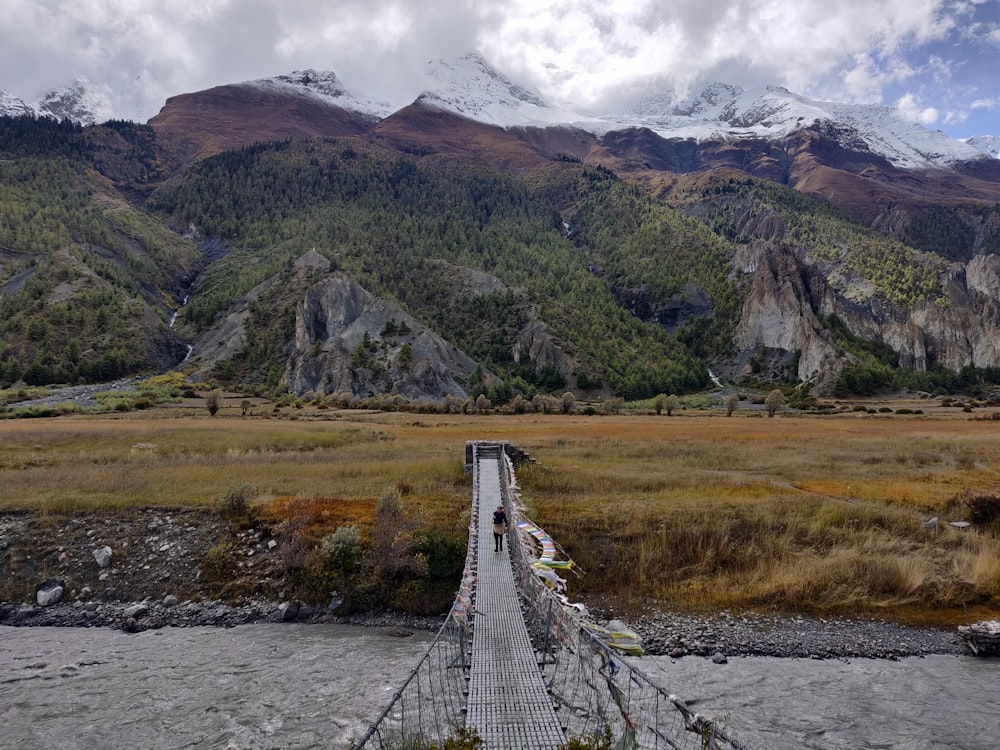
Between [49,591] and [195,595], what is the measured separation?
5.10m

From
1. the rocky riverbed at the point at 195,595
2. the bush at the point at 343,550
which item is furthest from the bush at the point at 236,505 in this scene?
the bush at the point at 343,550

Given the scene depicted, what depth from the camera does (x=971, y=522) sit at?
24.1 metres

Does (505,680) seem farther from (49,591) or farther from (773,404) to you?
(773,404)

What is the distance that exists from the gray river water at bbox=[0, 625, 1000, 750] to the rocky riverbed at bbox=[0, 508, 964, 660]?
709 millimetres

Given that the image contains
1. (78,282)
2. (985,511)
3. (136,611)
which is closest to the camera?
(136,611)

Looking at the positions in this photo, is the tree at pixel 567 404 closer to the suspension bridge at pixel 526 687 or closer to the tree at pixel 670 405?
the tree at pixel 670 405

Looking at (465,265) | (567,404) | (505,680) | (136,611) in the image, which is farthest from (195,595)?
(465,265)

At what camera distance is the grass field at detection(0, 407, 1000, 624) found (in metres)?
19.6

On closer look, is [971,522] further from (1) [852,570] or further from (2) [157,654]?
(2) [157,654]

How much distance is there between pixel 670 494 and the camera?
2711 centimetres

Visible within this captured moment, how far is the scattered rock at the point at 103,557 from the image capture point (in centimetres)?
2052

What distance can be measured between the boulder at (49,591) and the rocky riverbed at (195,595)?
0.12 feet

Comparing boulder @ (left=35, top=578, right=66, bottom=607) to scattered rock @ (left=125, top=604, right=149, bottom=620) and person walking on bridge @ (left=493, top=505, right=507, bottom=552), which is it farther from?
person walking on bridge @ (left=493, top=505, right=507, bottom=552)

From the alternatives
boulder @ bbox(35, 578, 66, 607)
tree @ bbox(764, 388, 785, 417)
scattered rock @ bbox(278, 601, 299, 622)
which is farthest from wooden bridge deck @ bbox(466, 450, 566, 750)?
tree @ bbox(764, 388, 785, 417)
